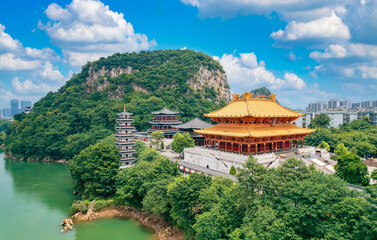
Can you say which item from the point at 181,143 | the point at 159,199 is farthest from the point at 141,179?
the point at 181,143

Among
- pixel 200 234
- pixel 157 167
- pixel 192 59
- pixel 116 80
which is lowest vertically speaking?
pixel 200 234

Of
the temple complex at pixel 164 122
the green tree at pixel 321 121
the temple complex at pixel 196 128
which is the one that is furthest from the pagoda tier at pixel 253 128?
the green tree at pixel 321 121

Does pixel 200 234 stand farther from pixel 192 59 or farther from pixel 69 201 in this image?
pixel 192 59

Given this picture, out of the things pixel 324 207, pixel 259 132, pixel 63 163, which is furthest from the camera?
pixel 63 163

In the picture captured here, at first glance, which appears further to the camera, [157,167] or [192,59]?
[192,59]

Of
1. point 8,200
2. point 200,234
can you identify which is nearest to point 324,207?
point 200,234

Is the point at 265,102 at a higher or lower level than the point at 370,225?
higher

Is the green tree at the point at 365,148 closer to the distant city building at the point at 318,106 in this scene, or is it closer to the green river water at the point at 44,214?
the green river water at the point at 44,214

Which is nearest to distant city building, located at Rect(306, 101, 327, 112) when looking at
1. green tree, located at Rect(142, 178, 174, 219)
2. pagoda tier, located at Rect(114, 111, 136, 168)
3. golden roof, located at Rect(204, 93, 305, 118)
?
golden roof, located at Rect(204, 93, 305, 118)

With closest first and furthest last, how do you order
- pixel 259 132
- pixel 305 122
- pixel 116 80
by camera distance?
pixel 259 132, pixel 305 122, pixel 116 80
